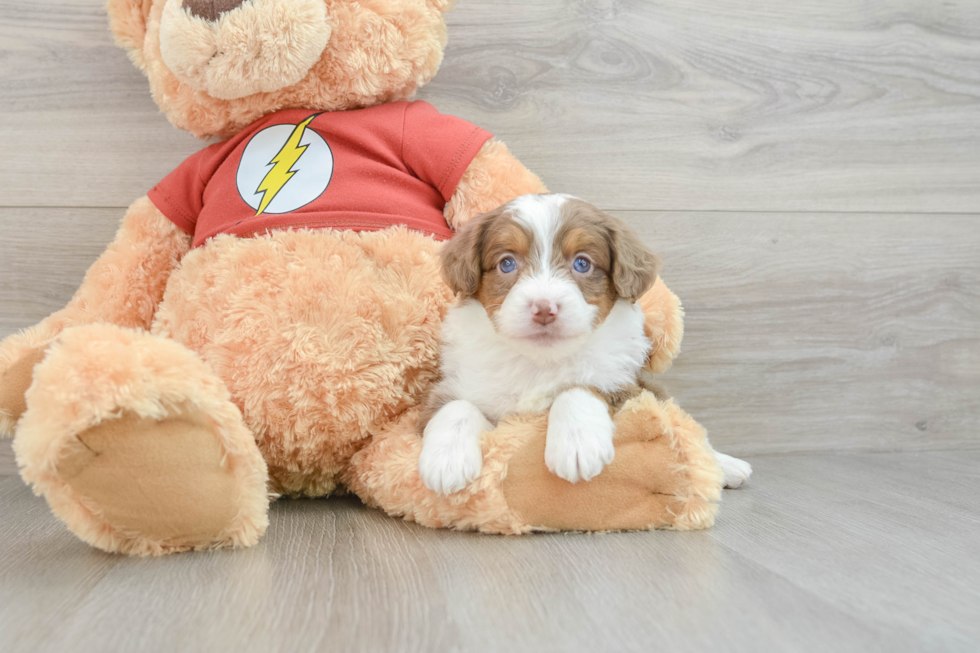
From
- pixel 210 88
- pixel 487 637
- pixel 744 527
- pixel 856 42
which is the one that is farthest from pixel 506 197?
pixel 856 42

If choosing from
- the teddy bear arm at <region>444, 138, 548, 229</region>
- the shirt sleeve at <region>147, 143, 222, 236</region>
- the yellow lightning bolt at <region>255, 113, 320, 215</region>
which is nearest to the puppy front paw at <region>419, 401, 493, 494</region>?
the teddy bear arm at <region>444, 138, 548, 229</region>

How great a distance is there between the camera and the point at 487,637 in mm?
838

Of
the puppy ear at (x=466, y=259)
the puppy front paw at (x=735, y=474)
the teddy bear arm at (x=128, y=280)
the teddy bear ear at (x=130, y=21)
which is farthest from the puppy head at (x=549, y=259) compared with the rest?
the teddy bear ear at (x=130, y=21)

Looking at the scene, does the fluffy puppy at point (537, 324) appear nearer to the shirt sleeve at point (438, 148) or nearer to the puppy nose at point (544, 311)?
the puppy nose at point (544, 311)

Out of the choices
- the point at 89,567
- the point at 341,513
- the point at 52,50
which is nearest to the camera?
the point at 89,567

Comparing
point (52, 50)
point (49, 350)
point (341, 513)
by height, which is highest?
point (52, 50)

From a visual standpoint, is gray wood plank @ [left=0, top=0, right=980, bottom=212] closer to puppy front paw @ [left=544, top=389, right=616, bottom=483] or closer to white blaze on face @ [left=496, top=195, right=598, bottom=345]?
white blaze on face @ [left=496, top=195, right=598, bottom=345]

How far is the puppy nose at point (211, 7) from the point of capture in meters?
1.39

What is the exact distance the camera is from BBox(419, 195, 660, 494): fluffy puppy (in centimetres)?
124

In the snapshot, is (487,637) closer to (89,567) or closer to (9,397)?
(89,567)

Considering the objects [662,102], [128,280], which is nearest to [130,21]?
[128,280]

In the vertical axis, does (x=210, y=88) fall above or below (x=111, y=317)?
above

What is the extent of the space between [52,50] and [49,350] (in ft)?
3.62

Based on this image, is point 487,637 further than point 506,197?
No
